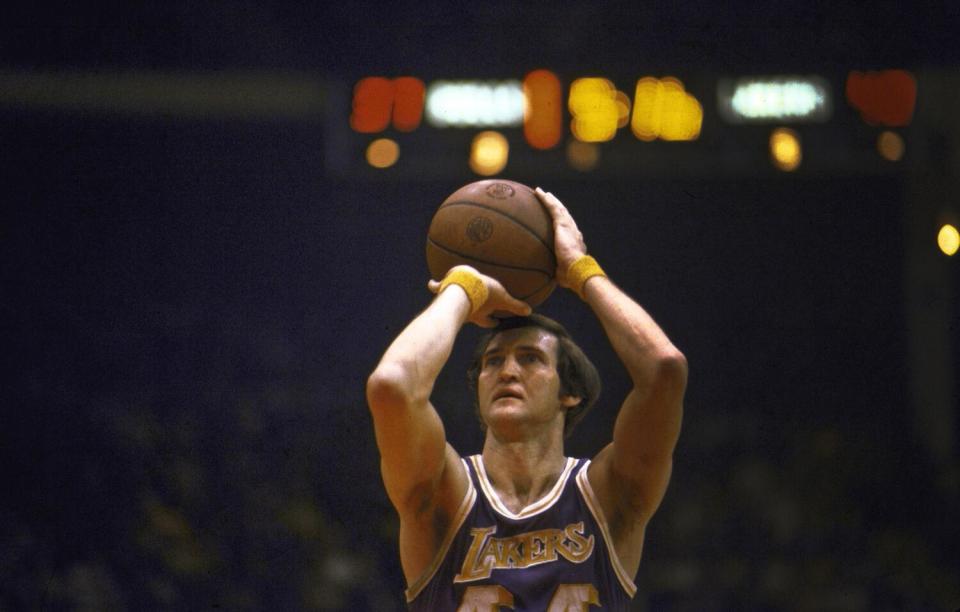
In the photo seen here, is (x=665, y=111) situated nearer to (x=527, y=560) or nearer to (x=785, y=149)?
(x=785, y=149)

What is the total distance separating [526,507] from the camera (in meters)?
2.62

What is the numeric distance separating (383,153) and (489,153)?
35cm

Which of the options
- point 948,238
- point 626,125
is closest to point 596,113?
point 626,125

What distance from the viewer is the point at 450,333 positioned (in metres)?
2.43

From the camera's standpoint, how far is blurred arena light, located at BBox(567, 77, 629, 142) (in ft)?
12.8

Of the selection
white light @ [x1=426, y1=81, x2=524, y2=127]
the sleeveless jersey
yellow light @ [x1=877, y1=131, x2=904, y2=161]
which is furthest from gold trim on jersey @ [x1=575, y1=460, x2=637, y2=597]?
yellow light @ [x1=877, y1=131, x2=904, y2=161]

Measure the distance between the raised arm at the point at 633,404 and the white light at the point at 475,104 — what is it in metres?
1.19

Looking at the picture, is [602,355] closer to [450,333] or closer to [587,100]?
[587,100]

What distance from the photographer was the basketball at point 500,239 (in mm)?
2650

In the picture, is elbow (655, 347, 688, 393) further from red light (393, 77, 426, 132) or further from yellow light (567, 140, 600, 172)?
red light (393, 77, 426, 132)

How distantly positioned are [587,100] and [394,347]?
5.82 feet

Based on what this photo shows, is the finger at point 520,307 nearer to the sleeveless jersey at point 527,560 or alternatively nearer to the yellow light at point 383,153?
the sleeveless jersey at point 527,560

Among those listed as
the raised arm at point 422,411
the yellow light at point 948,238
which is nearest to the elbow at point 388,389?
the raised arm at point 422,411

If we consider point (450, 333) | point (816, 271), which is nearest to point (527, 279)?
point (450, 333)
